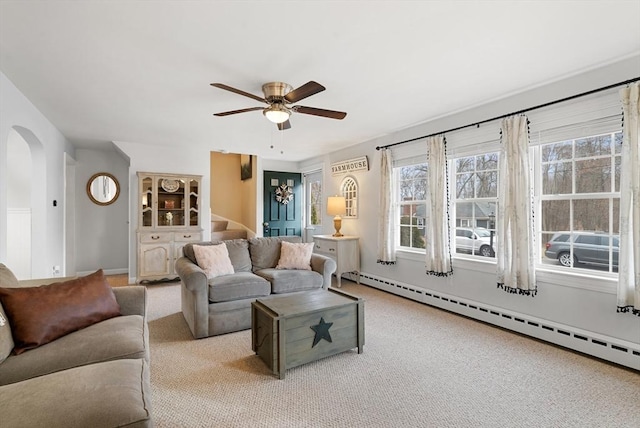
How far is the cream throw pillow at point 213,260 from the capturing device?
3340 millimetres

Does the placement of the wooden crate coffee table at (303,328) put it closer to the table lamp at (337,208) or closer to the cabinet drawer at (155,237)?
the table lamp at (337,208)

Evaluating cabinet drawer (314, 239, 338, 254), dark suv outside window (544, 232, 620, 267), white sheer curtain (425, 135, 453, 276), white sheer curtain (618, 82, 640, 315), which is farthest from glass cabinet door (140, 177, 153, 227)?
white sheer curtain (618, 82, 640, 315)

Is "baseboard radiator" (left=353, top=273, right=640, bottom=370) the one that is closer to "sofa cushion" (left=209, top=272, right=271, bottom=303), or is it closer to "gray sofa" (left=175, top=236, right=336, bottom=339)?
"gray sofa" (left=175, top=236, right=336, bottom=339)

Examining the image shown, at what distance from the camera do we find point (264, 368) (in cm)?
239

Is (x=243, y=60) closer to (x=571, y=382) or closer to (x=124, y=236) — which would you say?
(x=571, y=382)

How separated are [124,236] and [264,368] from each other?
5164 millimetres

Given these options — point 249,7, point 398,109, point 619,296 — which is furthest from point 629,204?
point 249,7

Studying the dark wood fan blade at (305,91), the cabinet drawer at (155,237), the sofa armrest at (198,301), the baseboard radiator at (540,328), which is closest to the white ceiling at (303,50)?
the dark wood fan blade at (305,91)

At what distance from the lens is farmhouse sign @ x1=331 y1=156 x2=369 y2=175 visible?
16.7 feet

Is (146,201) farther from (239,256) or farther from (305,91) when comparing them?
(305,91)

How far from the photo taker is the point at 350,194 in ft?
17.9

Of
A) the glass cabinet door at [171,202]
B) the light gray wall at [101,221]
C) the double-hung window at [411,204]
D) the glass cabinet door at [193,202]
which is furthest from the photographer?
the light gray wall at [101,221]

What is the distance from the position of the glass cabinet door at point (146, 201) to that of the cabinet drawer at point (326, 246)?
2834 mm

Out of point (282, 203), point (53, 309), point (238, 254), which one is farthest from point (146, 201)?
point (53, 309)
